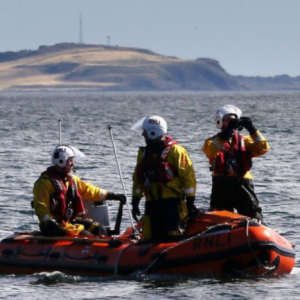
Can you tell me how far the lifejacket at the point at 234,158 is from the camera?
15.6m

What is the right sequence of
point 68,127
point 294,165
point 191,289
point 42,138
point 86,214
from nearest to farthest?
point 191,289, point 86,214, point 294,165, point 42,138, point 68,127

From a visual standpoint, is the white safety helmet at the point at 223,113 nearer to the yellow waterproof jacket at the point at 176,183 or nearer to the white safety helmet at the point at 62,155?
the yellow waterproof jacket at the point at 176,183

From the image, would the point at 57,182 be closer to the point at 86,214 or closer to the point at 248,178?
the point at 86,214

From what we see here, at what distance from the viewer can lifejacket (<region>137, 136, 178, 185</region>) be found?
1505 cm

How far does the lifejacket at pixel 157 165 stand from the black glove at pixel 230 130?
67 cm

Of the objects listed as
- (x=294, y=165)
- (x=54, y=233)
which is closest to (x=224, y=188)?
(x=54, y=233)

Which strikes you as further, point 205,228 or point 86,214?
point 86,214

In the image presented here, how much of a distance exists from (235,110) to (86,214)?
300 centimetres

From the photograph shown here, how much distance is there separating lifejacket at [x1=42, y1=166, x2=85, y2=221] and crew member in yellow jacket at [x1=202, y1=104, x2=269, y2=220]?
1.84 metres

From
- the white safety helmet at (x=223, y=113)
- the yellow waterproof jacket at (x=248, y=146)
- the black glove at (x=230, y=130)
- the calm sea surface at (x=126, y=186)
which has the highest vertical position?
the white safety helmet at (x=223, y=113)

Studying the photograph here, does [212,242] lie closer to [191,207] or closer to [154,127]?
[191,207]

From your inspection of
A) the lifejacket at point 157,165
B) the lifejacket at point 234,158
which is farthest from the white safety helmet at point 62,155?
the lifejacket at point 234,158

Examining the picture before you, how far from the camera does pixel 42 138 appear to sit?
47.5 metres

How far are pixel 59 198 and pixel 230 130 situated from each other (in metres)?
2.51
